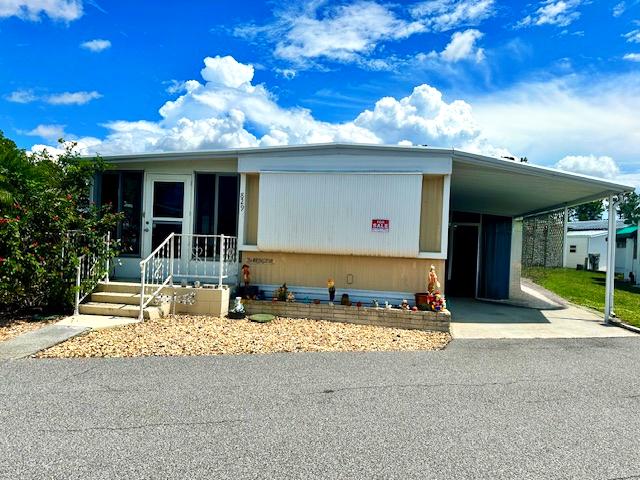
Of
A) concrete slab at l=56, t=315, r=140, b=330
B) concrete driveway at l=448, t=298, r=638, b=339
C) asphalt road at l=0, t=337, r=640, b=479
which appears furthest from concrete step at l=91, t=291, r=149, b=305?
concrete driveway at l=448, t=298, r=638, b=339

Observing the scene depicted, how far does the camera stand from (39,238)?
6.85 m

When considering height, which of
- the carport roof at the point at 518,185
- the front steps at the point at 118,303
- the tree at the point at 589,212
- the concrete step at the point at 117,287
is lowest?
the front steps at the point at 118,303

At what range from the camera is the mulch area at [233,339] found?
5.38m

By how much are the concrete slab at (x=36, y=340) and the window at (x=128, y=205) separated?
9.54 feet

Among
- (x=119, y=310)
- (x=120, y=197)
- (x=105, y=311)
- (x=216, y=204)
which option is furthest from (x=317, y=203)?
(x=120, y=197)

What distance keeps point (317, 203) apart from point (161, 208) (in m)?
3.41

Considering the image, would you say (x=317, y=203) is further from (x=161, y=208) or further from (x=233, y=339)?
(x=161, y=208)

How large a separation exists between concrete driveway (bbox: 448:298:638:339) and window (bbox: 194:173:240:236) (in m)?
4.82

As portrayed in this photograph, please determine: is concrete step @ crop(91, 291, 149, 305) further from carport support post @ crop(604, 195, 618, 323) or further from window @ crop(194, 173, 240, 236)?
carport support post @ crop(604, 195, 618, 323)

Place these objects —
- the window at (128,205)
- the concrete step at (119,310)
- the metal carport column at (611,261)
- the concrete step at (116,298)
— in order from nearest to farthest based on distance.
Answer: the concrete step at (119,310), the concrete step at (116,298), the metal carport column at (611,261), the window at (128,205)

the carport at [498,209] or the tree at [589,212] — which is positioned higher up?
the tree at [589,212]

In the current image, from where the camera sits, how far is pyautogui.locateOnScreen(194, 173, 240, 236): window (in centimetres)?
884

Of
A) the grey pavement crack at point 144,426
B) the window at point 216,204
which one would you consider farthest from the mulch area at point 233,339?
the window at point 216,204

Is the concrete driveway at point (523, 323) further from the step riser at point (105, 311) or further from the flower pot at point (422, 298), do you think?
the step riser at point (105, 311)
